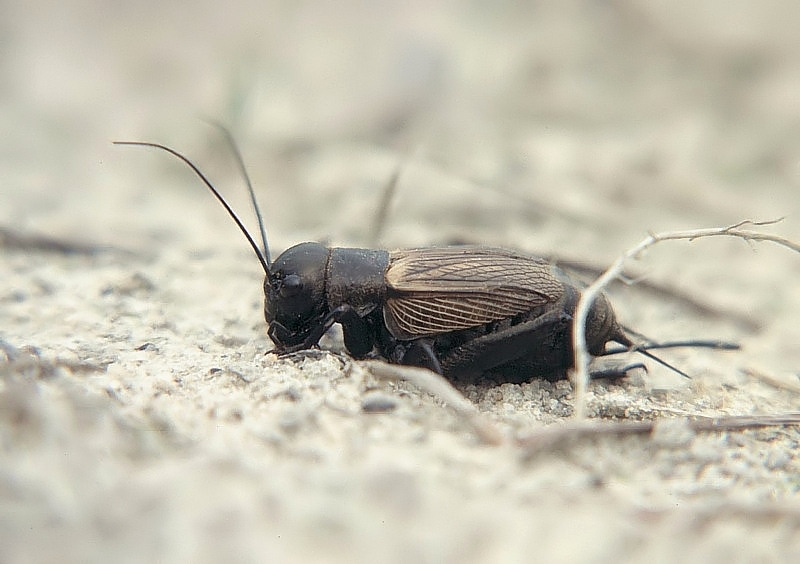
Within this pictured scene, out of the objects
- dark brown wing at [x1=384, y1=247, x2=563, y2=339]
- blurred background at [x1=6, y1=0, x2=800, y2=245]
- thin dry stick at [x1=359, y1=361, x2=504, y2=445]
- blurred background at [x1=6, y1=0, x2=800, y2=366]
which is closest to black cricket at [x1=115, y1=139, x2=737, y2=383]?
dark brown wing at [x1=384, y1=247, x2=563, y2=339]

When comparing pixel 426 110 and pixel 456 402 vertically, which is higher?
pixel 426 110

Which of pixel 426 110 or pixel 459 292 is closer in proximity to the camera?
pixel 459 292

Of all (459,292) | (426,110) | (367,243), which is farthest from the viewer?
(426,110)

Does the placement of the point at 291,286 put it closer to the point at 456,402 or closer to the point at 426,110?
the point at 456,402

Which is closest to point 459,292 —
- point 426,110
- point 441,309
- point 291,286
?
point 441,309

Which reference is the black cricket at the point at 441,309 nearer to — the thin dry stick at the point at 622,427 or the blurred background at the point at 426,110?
the thin dry stick at the point at 622,427

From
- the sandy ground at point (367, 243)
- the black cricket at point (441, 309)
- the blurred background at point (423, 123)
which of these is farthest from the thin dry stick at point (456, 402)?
the blurred background at point (423, 123)
